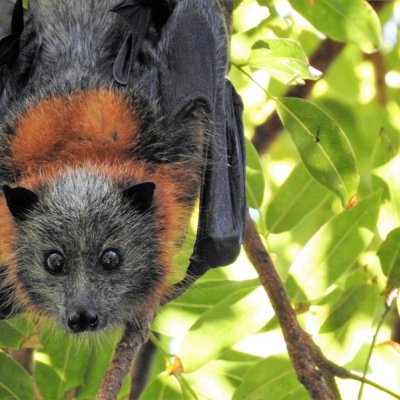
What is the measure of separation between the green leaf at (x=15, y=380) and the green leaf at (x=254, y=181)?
60.7 inches

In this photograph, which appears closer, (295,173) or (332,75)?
(295,173)

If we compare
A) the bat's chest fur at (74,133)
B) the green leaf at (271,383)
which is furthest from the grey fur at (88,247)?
the green leaf at (271,383)

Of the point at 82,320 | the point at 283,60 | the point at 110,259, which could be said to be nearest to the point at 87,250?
the point at 110,259

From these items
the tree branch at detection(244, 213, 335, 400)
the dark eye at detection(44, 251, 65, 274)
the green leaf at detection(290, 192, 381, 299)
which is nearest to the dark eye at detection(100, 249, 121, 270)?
the dark eye at detection(44, 251, 65, 274)

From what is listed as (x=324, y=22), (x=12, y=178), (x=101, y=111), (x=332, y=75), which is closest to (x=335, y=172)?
(x=324, y=22)

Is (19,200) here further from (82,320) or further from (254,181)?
(254,181)

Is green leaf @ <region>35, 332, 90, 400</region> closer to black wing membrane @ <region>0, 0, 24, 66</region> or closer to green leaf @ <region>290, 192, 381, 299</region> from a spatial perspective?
green leaf @ <region>290, 192, 381, 299</region>

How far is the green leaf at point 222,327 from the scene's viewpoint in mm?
4898

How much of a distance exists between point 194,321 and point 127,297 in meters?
0.54

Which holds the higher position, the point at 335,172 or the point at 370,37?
the point at 370,37

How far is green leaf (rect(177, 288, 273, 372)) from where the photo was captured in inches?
193

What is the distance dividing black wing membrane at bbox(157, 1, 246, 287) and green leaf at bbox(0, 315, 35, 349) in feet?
2.81

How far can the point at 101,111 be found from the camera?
16.2ft

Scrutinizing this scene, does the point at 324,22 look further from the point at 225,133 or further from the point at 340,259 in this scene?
the point at 340,259
